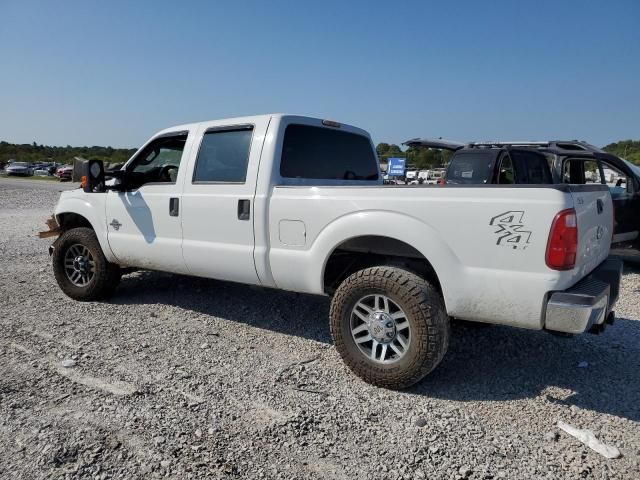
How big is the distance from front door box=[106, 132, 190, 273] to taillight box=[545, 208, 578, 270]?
3.07 m

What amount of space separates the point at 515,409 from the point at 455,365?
72 cm

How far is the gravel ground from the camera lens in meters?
2.54

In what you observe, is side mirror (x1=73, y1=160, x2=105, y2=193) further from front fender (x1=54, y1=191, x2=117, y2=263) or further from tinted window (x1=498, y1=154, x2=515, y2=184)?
tinted window (x1=498, y1=154, x2=515, y2=184)

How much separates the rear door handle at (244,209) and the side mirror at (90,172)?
1.78 m

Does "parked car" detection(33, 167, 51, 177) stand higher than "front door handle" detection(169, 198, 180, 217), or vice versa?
"front door handle" detection(169, 198, 180, 217)

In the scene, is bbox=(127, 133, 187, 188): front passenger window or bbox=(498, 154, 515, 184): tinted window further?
bbox=(498, 154, 515, 184): tinted window

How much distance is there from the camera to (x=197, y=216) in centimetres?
434

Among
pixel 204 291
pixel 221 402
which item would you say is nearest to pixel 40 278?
pixel 204 291

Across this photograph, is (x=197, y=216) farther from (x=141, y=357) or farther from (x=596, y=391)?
(x=596, y=391)

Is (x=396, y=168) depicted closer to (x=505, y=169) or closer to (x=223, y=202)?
(x=505, y=169)

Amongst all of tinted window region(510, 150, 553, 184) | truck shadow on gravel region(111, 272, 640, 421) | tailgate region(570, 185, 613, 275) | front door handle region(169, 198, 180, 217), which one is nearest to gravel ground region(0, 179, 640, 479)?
truck shadow on gravel region(111, 272, 640, 421)

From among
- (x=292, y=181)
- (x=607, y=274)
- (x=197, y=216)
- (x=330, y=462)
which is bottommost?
(x=330, y=462)

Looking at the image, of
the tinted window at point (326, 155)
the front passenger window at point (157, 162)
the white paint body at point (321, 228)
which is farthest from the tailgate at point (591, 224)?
the front passenger window at point (157, 162)

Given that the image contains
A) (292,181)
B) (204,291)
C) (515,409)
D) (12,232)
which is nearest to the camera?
(515,409)
